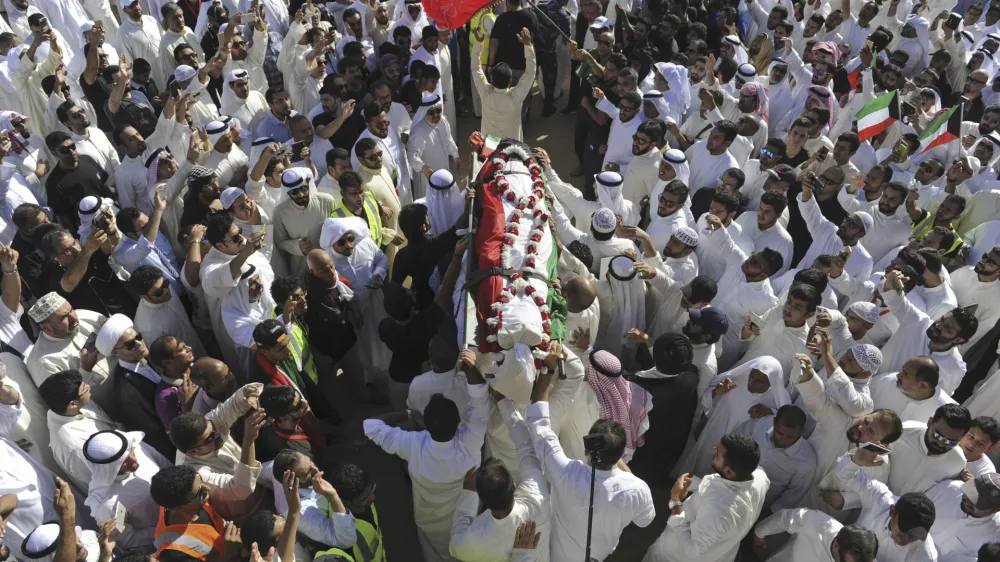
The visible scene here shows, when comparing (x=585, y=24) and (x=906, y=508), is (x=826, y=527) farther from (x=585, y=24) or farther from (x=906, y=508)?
(x=585, y=24)

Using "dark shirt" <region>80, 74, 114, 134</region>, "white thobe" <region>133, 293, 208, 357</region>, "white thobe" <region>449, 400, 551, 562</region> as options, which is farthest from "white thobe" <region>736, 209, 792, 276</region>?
"dark shirt" <region>80, 74, 114, 134</region>

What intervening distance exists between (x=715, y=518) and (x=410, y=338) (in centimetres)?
230

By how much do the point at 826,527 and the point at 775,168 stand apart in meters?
3.62

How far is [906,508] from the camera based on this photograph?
3.28 metres

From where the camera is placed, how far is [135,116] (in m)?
6.80

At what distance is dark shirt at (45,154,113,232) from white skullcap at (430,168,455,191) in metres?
2.97

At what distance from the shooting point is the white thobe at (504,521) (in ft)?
11.4

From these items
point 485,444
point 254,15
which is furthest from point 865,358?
point 254,15

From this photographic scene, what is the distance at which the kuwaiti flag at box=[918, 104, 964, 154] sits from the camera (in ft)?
21.1

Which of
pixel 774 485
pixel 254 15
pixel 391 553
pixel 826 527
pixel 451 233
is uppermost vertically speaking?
pixel 254 15

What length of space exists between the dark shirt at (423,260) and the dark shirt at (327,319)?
1.55 ft

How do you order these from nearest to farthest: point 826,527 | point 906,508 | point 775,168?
point 906,508
point 826,527
point 775,168

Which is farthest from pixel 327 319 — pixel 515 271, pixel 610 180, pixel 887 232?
pixel 887 232

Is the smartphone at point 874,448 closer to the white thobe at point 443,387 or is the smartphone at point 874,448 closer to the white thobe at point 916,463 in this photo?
the white thobe at point 916,463
